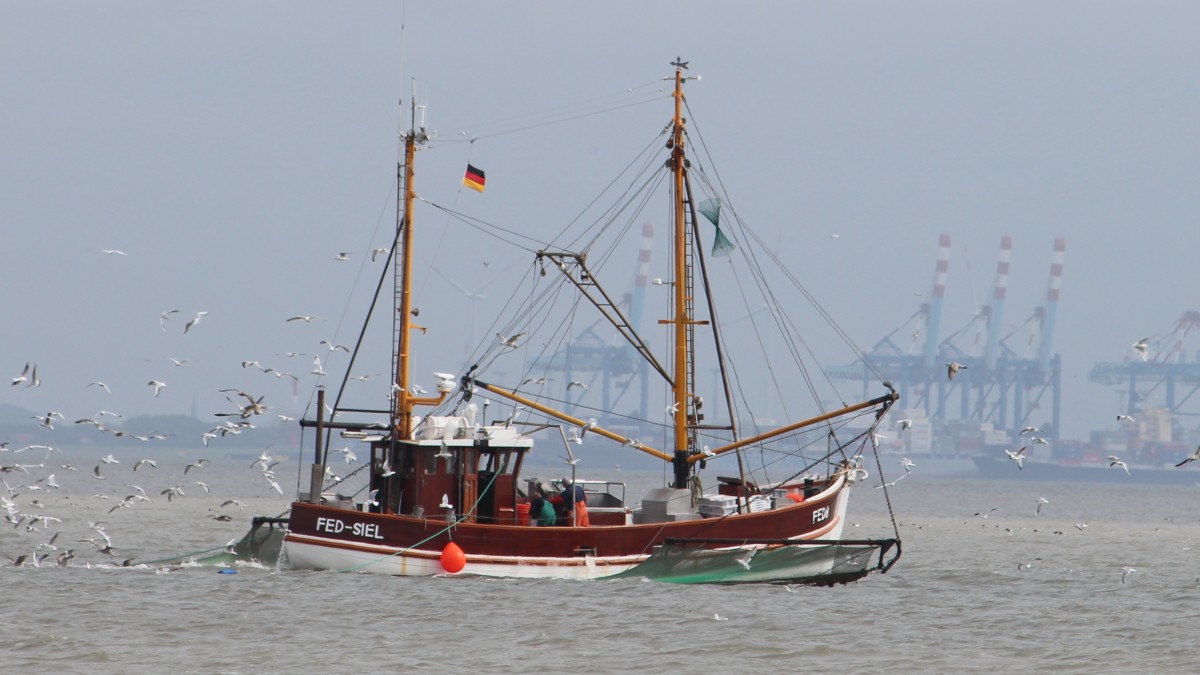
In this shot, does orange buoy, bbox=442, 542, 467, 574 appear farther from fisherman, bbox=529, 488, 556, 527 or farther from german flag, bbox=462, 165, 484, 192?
german flag, bbox=462, 165, 484, 192

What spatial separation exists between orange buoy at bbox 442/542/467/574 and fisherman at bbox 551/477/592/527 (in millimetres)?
2393

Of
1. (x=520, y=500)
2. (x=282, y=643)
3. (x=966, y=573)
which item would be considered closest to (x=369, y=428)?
(x=520, y=500)

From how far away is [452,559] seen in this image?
33031 mm

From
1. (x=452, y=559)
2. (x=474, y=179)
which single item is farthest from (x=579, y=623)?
(x=474, y=179)

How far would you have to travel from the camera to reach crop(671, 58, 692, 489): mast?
37.4 m

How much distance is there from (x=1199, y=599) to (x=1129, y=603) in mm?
2268

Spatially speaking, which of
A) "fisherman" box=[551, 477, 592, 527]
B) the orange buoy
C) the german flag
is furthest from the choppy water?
the german flag

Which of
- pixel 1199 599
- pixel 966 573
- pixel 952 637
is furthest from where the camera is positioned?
pixel 966 573

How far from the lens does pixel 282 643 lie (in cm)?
2611

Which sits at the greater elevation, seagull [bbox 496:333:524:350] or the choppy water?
seagull [bbox 496:333:524:350]

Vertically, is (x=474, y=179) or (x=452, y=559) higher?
(x=474, y=179)

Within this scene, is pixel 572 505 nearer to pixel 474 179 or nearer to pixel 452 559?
pixel 452 559

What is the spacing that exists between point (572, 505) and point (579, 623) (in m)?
5.64

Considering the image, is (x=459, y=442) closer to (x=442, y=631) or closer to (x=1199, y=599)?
(x=442, y=631)
